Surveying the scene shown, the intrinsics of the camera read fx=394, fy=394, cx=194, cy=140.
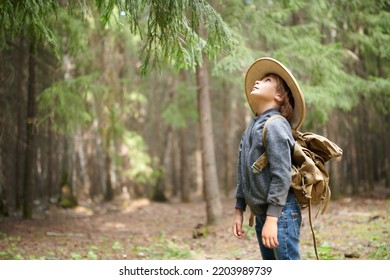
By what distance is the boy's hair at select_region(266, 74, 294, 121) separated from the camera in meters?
3.28

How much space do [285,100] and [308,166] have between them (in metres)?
0.63

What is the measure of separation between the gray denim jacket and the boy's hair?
0.15m

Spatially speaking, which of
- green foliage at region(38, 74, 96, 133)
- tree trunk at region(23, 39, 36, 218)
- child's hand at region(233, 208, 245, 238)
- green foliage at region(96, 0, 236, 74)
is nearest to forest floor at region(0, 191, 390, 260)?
tree trunk at region(23, 39, 36, 218)

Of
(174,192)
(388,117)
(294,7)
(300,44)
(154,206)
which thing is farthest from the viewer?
(174,192)

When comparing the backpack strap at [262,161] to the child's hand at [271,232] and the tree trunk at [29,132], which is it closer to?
the child's hand at [271,232]

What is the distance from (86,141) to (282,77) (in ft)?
60.0

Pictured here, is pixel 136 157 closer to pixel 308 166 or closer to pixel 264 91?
→ pixel 264 91

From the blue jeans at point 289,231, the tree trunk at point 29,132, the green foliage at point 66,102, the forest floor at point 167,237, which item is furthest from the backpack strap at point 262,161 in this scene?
the tree trunk at point 29,132

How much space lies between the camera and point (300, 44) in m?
8.66

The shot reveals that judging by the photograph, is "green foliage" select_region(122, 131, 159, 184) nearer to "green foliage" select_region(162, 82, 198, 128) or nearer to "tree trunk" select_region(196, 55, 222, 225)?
"green foliage" select_region(162, 82, 198, 128)

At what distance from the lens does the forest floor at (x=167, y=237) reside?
666cm

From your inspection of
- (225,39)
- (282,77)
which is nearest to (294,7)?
(225,39)

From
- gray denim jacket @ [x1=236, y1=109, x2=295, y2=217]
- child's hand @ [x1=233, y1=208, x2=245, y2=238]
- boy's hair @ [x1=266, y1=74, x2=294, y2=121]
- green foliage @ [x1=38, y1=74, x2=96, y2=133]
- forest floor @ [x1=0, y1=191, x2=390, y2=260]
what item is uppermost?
green foliage @ [x1=38, y1=74, x2=96, y2=133]
